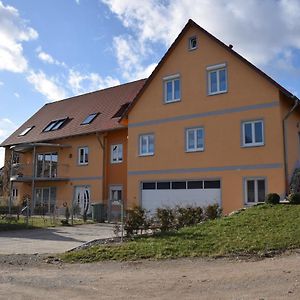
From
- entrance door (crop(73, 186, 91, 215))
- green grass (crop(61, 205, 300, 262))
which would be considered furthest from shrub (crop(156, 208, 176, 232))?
entrance door (crop(73, 186, 91, 215))

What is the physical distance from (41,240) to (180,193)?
921 centimetres

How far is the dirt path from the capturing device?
302 inches

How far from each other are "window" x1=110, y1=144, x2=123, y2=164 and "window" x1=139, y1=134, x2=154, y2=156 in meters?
3.37

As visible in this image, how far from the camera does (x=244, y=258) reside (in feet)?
35.4

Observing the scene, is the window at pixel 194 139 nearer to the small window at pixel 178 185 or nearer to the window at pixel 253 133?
the small window at pixel 178 185

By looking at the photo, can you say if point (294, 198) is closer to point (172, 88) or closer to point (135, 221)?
point (135, 221)

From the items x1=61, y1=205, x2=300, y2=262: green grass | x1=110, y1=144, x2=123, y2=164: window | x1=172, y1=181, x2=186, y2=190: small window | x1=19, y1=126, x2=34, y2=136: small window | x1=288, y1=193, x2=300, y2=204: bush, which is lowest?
x1=61, y1=205, x2=300, y2=262: green grass

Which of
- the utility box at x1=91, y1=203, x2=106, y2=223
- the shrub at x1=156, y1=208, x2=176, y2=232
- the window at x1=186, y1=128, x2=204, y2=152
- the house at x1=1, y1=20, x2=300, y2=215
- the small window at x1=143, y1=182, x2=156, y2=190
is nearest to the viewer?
the shrub at x1=156, y1=208, x2=176, y2=232

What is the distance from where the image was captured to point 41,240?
16922mm

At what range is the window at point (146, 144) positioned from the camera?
25641mm

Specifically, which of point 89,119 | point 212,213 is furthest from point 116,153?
point 212,213

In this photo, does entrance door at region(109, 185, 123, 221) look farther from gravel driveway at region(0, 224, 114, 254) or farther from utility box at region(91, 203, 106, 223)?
gravel driveway at region(0, 224, 114, 254)

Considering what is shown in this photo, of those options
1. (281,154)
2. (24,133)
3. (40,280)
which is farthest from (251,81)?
(24,133)

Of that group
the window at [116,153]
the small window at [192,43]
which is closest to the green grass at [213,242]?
the small window at [192,43]
